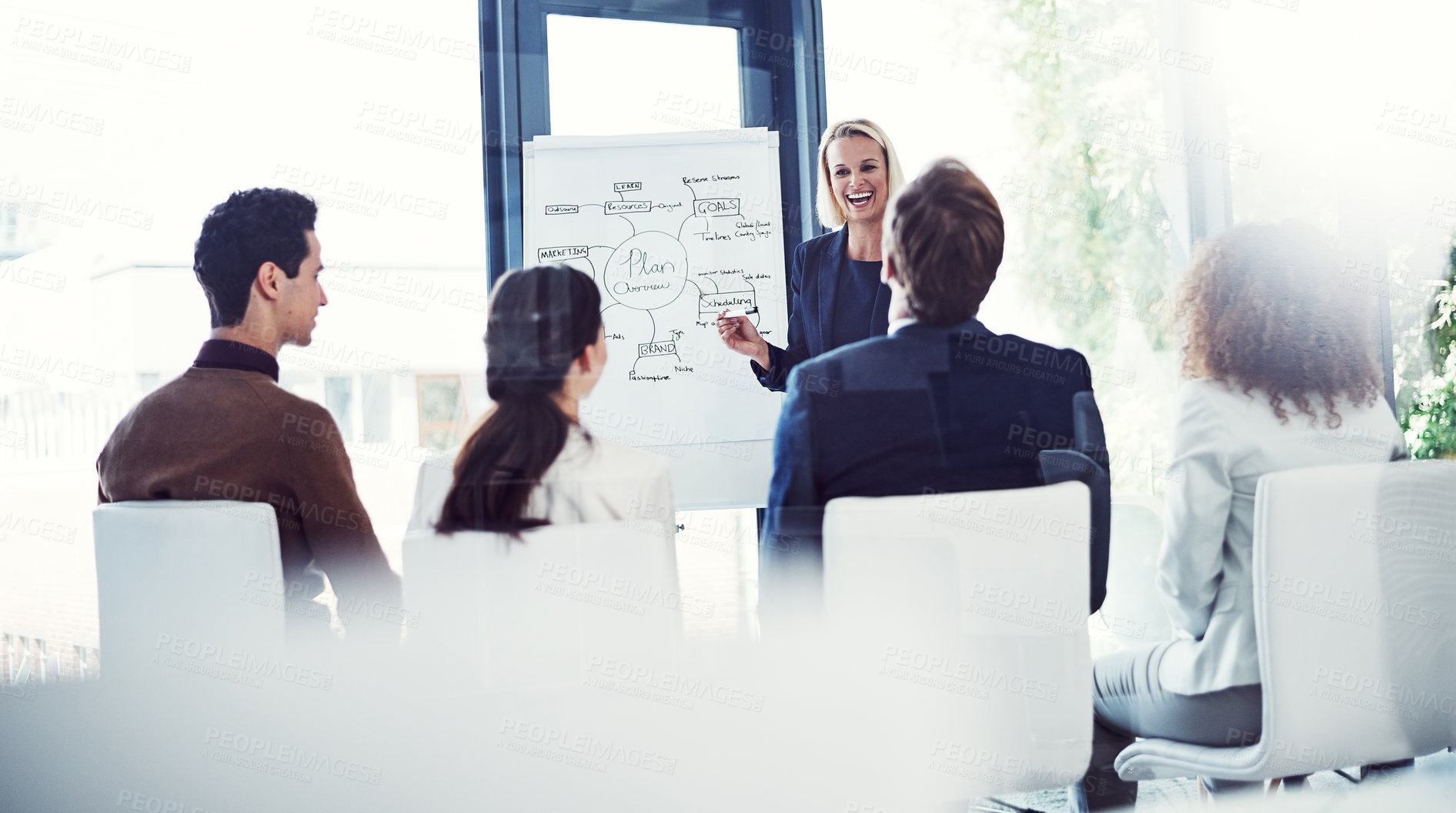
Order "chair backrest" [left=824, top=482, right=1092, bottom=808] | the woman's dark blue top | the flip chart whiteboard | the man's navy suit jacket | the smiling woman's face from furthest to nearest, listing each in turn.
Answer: the flip chart whiteboard < the smiling woman's face < the woman's dark blue top < the man's navy suit jacket < "chair backrest" [left=824, top=482, right=1092, bottom=808]

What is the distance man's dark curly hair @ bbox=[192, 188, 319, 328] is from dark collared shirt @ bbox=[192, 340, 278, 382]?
0.04m

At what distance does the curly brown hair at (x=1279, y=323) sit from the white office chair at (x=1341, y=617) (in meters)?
0.17

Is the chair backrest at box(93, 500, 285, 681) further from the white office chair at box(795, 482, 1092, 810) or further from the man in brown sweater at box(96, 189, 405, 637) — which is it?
the white office chair at box(795, 482, 1092, 810)

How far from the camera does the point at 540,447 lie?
4.91 feet

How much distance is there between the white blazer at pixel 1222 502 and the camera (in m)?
1.51

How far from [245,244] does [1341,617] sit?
192 cm

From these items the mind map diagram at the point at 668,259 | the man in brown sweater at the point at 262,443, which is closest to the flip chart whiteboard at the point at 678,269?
the mind map diagram at the point at 668,259

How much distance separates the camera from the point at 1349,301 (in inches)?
70.1

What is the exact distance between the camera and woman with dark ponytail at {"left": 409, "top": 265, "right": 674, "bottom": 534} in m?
1.45

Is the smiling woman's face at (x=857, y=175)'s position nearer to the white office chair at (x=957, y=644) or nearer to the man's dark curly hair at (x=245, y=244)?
the white office chair at (x=957, y=644)

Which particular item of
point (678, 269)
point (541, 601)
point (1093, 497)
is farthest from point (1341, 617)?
point (678, 269)

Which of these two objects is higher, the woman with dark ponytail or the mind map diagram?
the mind map diagram

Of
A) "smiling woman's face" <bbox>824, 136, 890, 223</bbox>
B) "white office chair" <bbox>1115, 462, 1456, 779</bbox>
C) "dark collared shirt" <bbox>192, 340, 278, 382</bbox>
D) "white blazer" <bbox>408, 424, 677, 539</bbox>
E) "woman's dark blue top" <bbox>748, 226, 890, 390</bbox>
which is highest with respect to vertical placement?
"smiling woman's face" <bbox>824, 136, 890, 223</bbox>

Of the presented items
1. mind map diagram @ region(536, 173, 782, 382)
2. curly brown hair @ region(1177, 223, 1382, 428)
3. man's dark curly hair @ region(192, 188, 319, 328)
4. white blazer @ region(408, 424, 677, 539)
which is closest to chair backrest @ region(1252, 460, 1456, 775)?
curly brown hair @ region(1177, 223, 1382, 428)
